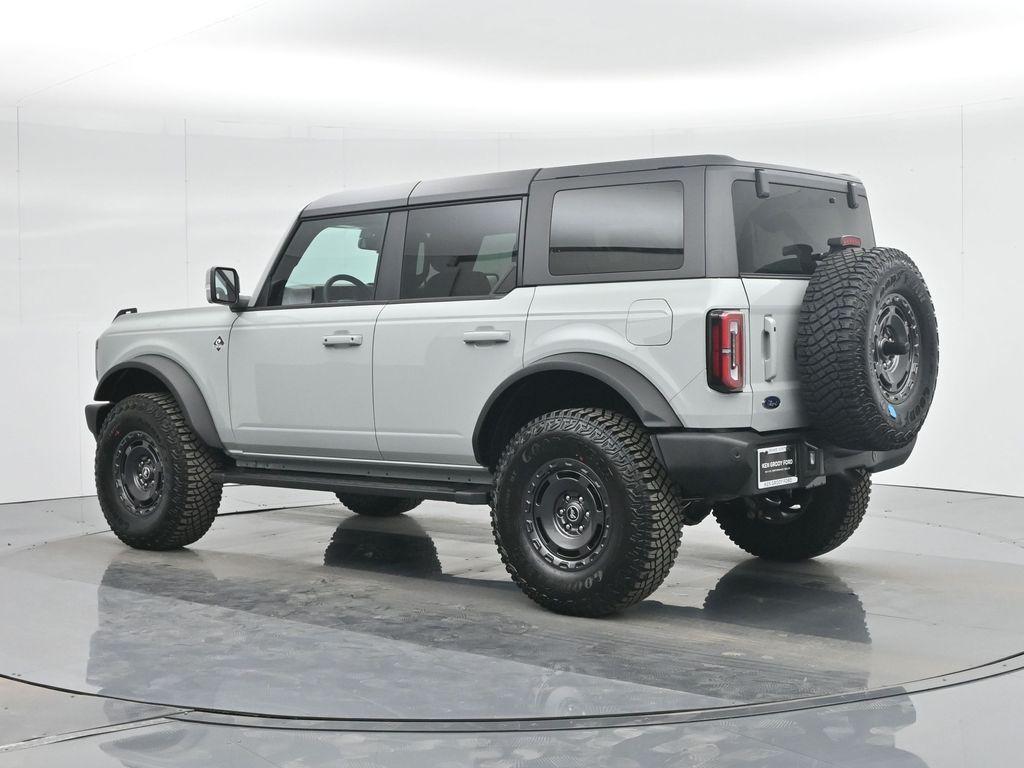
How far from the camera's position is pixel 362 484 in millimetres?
6188

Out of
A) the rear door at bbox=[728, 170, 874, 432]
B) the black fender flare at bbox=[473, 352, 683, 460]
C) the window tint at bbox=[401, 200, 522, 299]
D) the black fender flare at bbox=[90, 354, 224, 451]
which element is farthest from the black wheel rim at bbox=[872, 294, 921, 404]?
the black fender flare at bbox=[90, 354, 224, 451]

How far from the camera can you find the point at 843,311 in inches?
197

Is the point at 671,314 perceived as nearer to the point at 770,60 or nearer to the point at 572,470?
the point at 572,470

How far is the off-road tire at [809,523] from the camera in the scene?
250 inches

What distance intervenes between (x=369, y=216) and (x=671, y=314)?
2035mm

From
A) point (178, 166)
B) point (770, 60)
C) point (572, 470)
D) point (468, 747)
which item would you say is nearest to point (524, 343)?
point (572, 470)

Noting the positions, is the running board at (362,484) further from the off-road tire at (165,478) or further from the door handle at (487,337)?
the door handle at (487,337)

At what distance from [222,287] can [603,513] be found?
2.72 meters

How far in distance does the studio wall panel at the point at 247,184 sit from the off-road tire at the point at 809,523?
558 centimetres

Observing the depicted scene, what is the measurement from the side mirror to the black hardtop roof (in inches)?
21.8

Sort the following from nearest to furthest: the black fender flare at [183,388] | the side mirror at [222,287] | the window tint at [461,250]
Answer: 1. the window tint at [461,250]
2. the side mirror at [222,287]
3. the black fender flare at [183,388]

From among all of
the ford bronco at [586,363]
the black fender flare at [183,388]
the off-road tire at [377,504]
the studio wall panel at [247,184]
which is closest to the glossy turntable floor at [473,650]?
the ford bronco at [586,363]

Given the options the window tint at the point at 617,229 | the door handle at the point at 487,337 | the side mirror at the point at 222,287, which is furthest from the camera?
the side mirror at the point at 222,287

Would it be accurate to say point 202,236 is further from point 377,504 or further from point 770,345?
point 770,345
